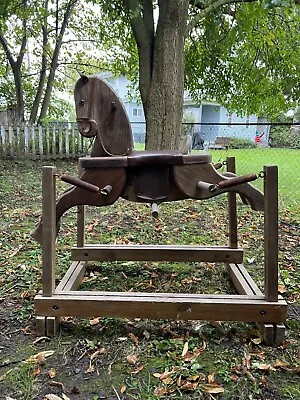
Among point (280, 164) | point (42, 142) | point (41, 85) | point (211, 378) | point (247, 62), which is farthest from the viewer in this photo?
point (41, 85)

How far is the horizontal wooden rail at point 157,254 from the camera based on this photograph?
232cm

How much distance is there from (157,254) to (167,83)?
3068mm

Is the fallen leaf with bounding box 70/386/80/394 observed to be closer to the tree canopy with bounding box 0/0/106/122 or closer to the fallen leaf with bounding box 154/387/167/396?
the fallen leaf with bounding box 154/387/167/396

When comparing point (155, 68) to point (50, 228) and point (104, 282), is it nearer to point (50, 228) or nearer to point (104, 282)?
point (104, 282)

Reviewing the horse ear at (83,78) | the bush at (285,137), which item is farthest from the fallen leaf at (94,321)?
the bush at (285,137)

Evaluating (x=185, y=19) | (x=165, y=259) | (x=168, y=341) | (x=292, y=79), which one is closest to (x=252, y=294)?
(x=168, y=341)

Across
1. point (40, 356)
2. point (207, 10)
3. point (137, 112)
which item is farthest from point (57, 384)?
point (137, 112)

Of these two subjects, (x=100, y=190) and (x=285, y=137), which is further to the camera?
(x=285, y=137)

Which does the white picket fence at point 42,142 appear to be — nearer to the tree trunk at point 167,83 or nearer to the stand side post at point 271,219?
the tree trunk at point 167,83

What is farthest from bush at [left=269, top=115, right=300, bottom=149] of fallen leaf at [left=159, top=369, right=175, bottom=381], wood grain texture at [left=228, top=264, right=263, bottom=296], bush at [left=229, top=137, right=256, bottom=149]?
fallen leaf at [left=159, top=369, right=175, bottom=381]

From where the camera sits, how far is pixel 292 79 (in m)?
7.20

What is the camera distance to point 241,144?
35.3 feet

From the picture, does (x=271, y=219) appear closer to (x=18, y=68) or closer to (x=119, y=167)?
(x=119, y=167)

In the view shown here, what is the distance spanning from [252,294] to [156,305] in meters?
0.50
